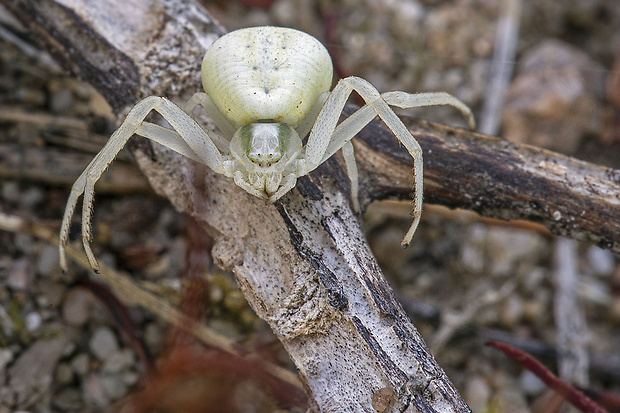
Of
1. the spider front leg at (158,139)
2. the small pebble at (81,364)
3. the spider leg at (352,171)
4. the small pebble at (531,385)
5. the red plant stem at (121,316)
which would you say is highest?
the small pebble at (531,385)

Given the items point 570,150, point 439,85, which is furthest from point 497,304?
point 439,85

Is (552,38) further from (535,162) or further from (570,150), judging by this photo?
(535,162)

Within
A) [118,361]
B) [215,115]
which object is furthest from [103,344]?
[215,115]

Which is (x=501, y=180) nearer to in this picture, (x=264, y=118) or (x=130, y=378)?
(x=264, y=118)

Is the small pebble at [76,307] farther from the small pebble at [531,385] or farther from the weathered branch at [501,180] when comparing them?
the small pebble at [531,385]

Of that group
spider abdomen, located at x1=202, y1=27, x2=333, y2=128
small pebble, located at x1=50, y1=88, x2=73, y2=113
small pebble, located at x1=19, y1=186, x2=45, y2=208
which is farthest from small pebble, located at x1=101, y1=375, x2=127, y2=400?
small pebble, located at x1=50, y1=88, x2=73, y2=113

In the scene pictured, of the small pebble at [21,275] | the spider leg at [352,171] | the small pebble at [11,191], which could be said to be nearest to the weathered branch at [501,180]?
the spider leg at [352,171]
